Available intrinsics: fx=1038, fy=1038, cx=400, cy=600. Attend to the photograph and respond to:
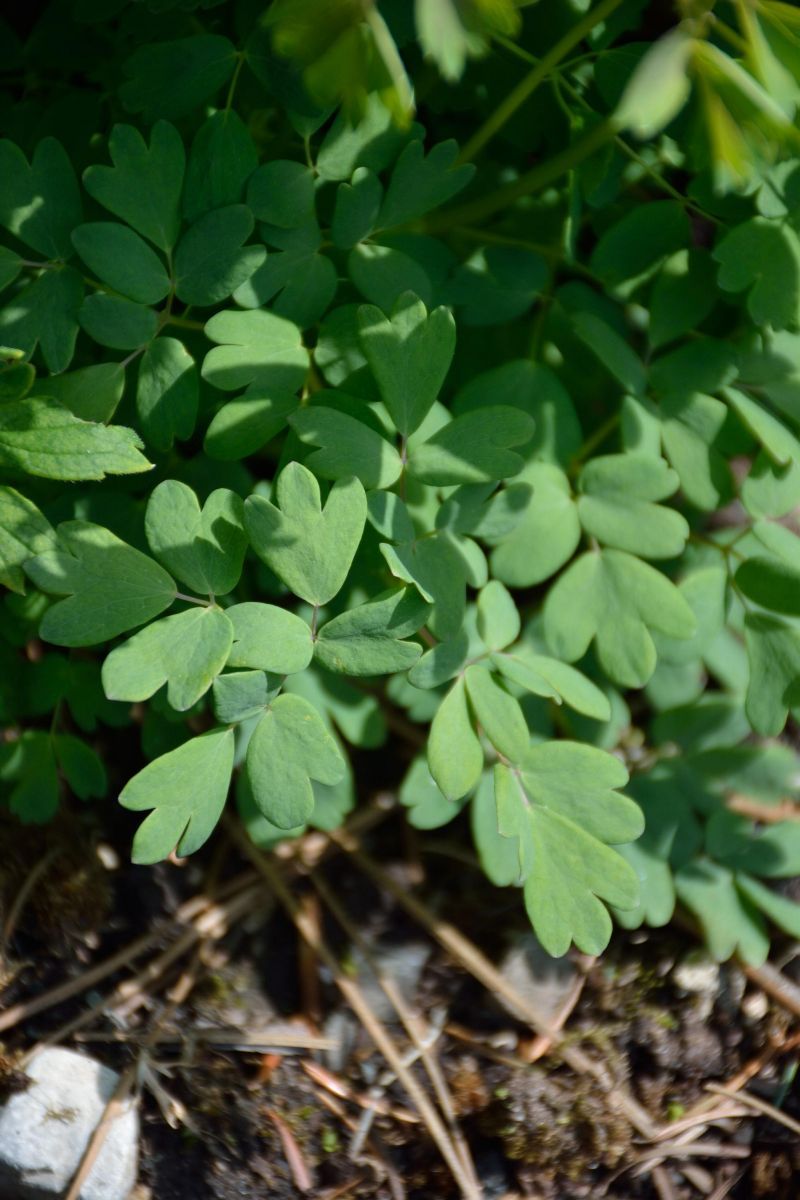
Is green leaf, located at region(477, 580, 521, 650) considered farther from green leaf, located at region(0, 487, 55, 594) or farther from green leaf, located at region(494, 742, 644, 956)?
green leaf, located at region(0, 487, 55, 594)

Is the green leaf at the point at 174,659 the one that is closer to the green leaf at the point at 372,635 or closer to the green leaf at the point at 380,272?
the green leaf at the point at 372,635

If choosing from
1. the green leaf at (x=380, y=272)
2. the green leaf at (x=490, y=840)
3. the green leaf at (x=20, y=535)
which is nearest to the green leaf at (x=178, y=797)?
the green leaf at (x=20, y=535)

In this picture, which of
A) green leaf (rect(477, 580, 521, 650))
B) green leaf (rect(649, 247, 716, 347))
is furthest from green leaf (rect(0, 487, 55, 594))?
green leaf (rect(649, 247, 716, 347))

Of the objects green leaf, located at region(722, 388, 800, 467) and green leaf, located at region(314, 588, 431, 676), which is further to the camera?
green leaf, located at region(722, 388, 800, 467)

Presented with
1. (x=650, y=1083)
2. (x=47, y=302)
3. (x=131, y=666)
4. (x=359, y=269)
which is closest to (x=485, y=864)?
(x=650, y=1083)

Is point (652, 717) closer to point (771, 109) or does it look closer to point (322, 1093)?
point (322, 1093)

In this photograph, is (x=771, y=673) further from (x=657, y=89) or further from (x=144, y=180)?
(x=144, y=180)

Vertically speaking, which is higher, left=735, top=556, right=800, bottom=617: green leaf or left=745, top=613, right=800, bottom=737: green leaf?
left=735, top=556, right=800, bottom=617: green leaf
